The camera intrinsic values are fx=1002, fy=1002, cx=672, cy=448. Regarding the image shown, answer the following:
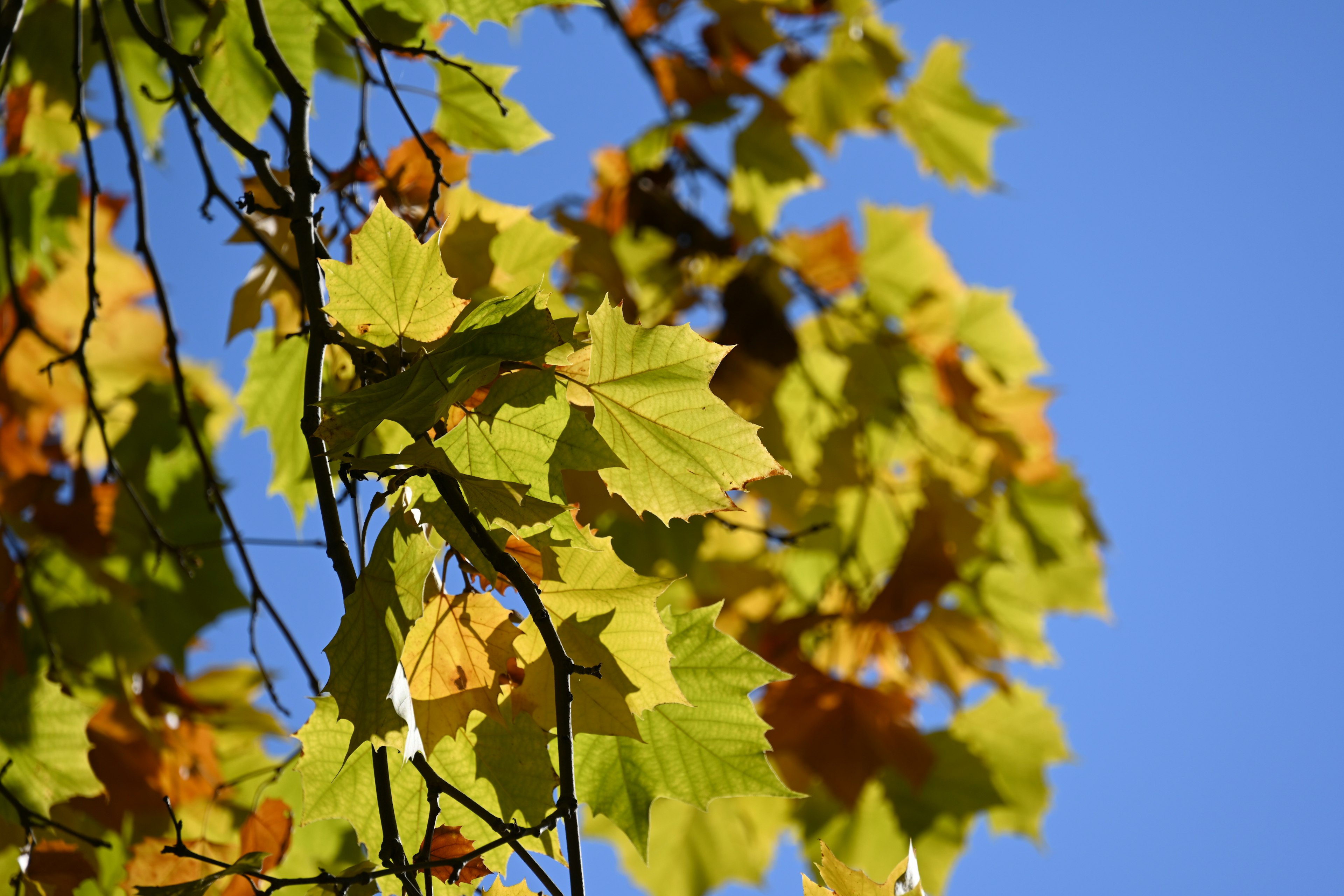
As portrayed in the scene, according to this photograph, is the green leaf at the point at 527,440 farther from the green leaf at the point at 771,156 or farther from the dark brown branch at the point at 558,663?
the green leaf at the point at 771,156

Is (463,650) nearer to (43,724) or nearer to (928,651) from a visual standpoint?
(43,724)

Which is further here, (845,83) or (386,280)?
(845,83)

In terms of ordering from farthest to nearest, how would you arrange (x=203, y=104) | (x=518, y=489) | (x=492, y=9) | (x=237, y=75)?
1. (x=237, y=75)
2. (x=492, y=9)
3. (x=203, y=104)
4. (x=518, y=489)

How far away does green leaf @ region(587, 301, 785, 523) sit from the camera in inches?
24.6

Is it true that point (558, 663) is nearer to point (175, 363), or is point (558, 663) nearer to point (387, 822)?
point (387, 822)

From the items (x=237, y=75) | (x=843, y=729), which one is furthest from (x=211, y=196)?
(x=843, y=729)

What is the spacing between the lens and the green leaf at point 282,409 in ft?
3.84

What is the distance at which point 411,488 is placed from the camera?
626 mm

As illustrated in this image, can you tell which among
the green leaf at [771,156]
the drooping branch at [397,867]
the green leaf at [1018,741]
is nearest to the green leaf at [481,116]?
the drooping branch at [397,867]

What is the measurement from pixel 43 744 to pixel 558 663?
2.64 feet

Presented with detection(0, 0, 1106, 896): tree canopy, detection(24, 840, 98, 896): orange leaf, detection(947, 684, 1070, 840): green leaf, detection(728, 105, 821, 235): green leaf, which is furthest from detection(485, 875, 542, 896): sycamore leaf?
detection(728, 105, 821, 235): green leaf

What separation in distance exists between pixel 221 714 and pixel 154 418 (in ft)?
1.99

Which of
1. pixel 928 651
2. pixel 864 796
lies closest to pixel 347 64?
pixel 928 651

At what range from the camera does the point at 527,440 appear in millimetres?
634
